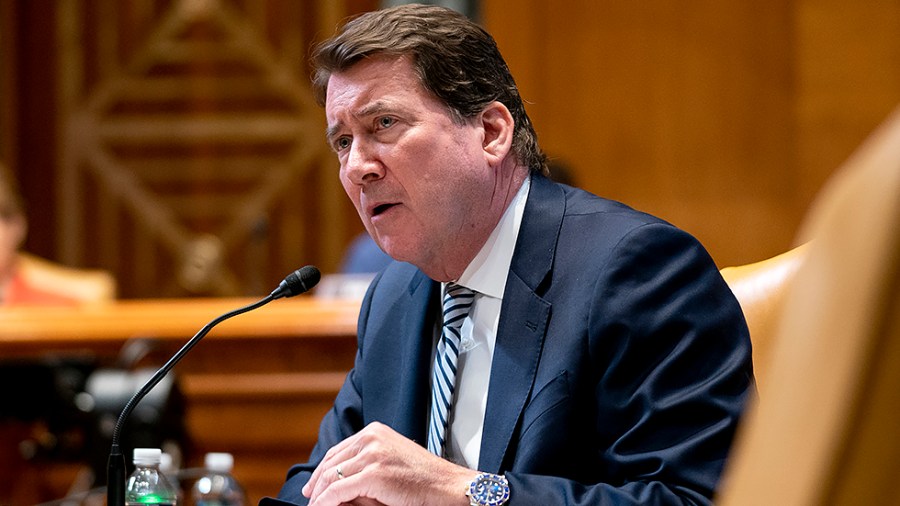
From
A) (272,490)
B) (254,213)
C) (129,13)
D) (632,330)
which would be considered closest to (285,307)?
(272,490)

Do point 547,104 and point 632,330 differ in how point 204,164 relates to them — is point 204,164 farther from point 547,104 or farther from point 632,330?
point 632,330

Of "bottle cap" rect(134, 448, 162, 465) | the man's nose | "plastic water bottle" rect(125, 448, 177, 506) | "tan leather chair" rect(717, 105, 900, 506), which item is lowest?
"plastic water bottle" rect(125, 448, 177, 506)

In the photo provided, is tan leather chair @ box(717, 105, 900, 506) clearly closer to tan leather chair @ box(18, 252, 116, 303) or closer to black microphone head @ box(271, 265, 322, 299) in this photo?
black microphone head @ box(271, 265, 322, 299)

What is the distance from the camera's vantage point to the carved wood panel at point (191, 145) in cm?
855

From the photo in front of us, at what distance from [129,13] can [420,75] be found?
7015mm

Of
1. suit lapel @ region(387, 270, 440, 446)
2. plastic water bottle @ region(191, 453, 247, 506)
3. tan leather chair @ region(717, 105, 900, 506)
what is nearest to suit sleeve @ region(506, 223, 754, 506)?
suit lapel @ region(387, 270, 440, 446)

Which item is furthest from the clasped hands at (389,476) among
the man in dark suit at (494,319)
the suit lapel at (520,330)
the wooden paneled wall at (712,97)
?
the wooden paneled wall at (712,97)

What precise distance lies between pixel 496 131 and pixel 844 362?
178cm

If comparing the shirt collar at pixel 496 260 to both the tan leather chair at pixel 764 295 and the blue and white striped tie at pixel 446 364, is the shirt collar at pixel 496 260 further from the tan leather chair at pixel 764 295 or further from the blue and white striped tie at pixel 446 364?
the tan leather chair at pixel 764 295

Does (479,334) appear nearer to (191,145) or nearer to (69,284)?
(69,284)

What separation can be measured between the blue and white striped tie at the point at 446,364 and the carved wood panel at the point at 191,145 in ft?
20.6

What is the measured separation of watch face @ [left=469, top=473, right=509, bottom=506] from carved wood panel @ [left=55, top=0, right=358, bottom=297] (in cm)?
675

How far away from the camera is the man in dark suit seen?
1.82m

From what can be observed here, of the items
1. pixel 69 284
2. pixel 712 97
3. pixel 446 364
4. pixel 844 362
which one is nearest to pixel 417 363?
pixel 446 364
